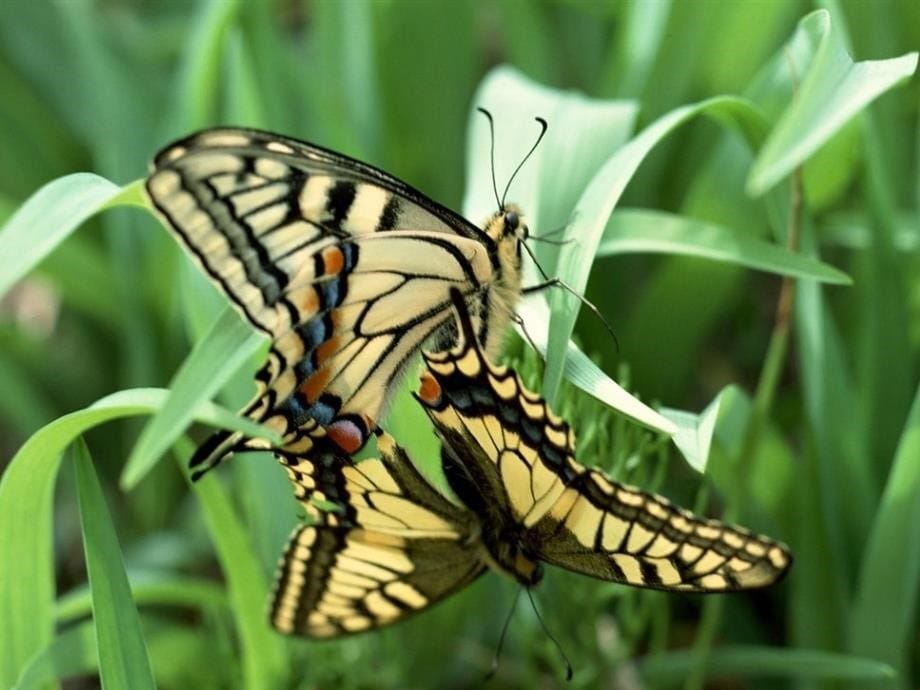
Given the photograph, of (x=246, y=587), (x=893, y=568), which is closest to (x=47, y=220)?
(x=246, y=587)

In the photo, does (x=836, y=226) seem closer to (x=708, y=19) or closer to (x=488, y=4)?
(x=708, y=19)

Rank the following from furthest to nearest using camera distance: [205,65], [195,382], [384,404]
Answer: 1. [205,65]
2. [384,404]
3. [195,382]

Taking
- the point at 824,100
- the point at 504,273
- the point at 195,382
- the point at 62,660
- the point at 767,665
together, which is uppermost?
the point at 824,100

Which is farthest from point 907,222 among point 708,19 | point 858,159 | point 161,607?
point 161,607

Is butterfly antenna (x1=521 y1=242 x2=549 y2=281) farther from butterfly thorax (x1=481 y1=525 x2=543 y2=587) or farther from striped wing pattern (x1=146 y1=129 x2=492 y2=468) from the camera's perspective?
butterfly thorax (x1=481 y1=525 x2=543 y2=587)

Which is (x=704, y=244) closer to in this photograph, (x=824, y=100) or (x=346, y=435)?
(x=824, y=100)

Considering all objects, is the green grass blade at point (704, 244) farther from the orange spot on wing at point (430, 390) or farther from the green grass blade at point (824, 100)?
the orange spot on wing at point (430, 390)

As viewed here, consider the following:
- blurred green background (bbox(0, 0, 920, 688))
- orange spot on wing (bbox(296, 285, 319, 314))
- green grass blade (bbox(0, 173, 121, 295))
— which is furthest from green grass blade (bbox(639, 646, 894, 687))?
green grass blade (bbox(0, 173, 121, 295))
